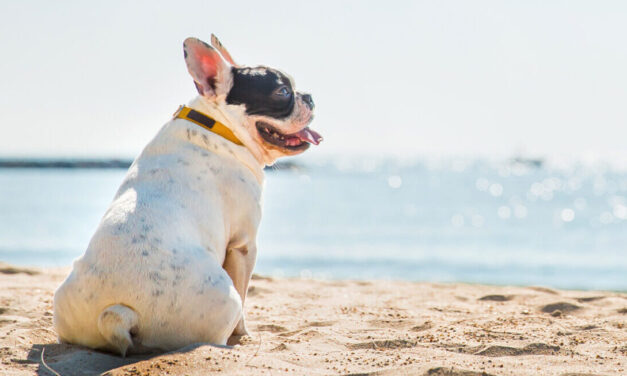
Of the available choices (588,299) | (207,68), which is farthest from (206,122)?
(588,299)

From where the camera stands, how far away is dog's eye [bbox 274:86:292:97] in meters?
5.07

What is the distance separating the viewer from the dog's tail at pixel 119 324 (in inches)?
149

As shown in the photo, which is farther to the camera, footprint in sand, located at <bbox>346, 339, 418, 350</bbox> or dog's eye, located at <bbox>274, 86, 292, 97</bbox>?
dog's eye, located at <bbox>274, 86, 292, 97</bbox>

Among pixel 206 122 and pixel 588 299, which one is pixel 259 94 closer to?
pixel 206 122

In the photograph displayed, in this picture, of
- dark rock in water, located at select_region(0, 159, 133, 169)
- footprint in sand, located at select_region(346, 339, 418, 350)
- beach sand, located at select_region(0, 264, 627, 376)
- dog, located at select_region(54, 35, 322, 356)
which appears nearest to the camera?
beach sand, located at select_region(0, 264, 627, 376)

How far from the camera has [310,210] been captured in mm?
38062

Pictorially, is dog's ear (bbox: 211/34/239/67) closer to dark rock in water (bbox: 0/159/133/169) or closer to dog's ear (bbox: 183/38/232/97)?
dog's ear (bbox: 183/38/232/97)

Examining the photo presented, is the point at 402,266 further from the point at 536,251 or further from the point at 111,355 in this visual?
the point at 111,355

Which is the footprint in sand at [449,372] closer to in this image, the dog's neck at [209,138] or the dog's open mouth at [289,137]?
the dog's neck at [209,138]

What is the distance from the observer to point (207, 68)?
16.2 feet

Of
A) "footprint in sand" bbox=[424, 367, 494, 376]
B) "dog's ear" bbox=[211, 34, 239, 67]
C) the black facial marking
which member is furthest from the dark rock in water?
"footprint in sand" bbox=[424, 367, 494, 376]

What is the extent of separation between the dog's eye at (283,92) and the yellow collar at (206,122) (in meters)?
0.44

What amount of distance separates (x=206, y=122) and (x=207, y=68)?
381 mm

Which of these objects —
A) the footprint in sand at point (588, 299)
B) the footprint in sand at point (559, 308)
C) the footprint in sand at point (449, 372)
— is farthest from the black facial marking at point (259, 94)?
the footprint in sand at point (588, 299)
